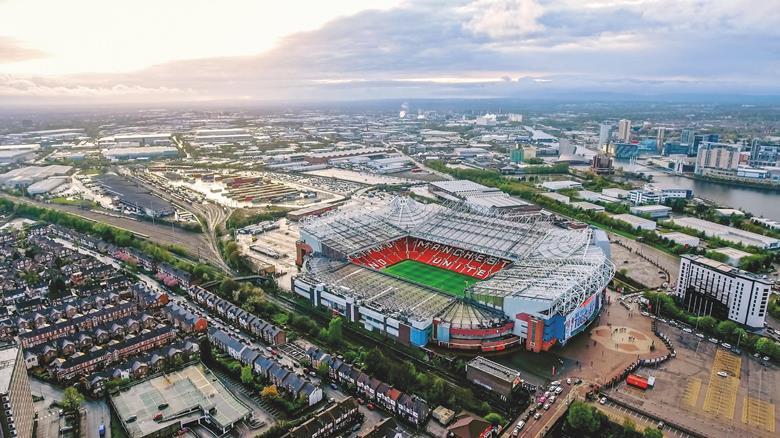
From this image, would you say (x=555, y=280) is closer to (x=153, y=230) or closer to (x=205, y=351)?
(x=205, y=351)

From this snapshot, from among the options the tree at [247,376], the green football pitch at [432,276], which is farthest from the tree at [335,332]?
the green football pitch at [432,276]

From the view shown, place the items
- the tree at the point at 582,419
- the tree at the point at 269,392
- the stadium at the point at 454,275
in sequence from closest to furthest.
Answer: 1. the tree at the point at 582,419
2. the tree at the point at 269,392
3. the stadium at the point at 454,275

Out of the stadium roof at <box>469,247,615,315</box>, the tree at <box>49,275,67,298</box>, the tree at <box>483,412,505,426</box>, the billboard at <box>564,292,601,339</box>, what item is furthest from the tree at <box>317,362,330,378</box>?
the tree at <box>49,275,67,298</box>

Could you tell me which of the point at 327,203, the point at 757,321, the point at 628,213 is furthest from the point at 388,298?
the point at 628,213

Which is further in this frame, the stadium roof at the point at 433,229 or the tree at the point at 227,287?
the stadium roof at the point at 433,229

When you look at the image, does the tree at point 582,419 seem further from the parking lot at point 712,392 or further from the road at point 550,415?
the parking lot at point 712,392

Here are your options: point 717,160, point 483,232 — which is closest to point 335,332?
point 483,232

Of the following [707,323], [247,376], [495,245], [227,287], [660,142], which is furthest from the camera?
[660,142]
